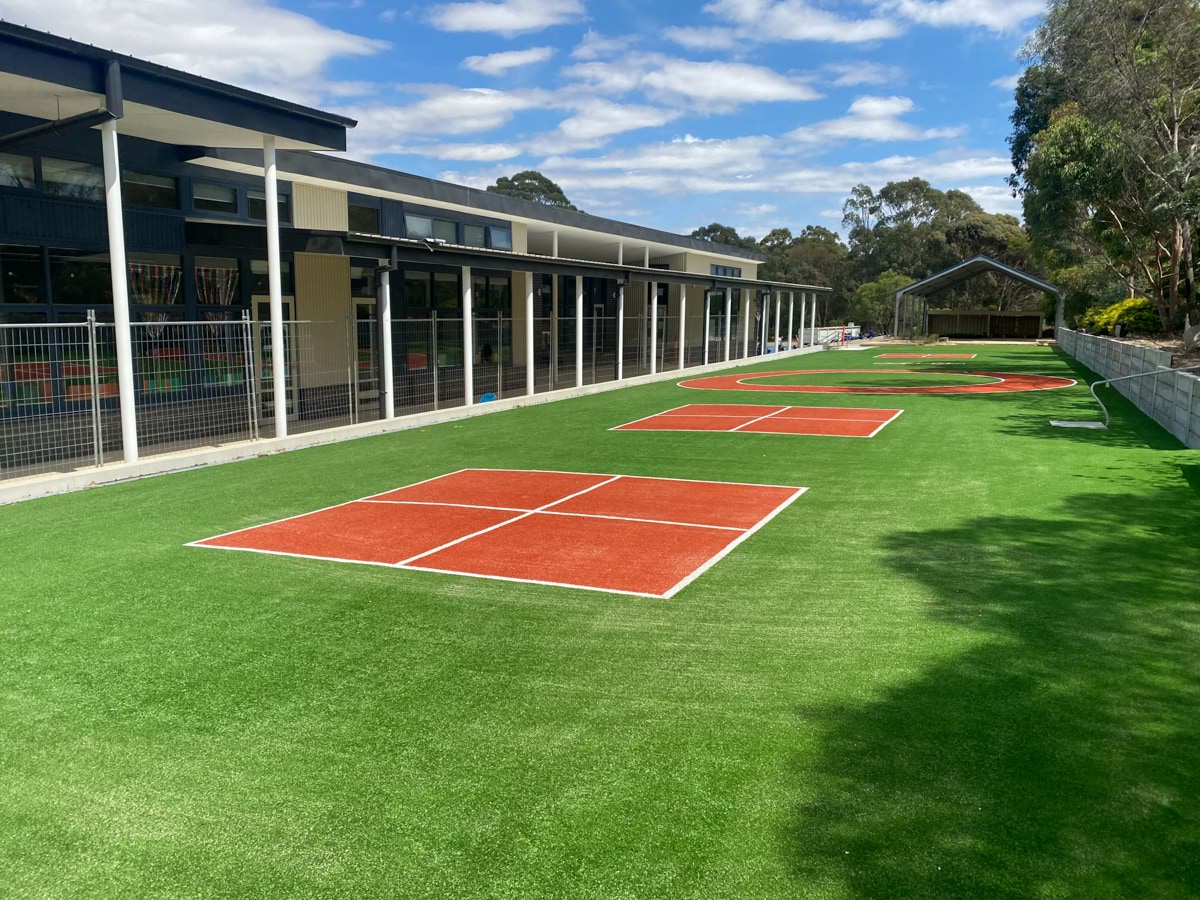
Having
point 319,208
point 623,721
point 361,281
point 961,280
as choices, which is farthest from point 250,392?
point 961,280

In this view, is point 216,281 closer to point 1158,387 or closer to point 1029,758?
point 1029,758

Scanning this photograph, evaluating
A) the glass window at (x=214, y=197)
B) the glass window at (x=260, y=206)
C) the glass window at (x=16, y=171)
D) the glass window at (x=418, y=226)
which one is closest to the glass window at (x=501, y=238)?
the glass window at (x=418, y=226)

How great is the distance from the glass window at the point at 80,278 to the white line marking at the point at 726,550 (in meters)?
13.7

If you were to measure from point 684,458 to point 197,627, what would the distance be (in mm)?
9231

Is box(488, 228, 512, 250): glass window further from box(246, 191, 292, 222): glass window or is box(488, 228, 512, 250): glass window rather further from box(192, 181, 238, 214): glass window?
box(192, 181, 238, 214): glass window

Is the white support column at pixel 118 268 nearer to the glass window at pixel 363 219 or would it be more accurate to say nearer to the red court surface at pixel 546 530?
the red court surface at pixel 546 530

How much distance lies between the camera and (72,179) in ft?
56.1

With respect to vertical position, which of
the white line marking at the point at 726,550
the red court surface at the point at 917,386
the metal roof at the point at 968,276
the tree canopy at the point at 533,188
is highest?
the tree canopy at the point at 533,188

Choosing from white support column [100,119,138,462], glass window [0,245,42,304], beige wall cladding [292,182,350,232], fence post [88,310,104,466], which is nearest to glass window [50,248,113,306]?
glass window [0,245,42,304]

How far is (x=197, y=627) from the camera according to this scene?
6621mm

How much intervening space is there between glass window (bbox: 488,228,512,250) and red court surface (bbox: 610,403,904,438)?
37.1ft

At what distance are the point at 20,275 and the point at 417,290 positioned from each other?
11663mm

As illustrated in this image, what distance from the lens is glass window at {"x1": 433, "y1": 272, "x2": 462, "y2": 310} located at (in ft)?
90.0

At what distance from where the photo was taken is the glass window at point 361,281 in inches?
956
